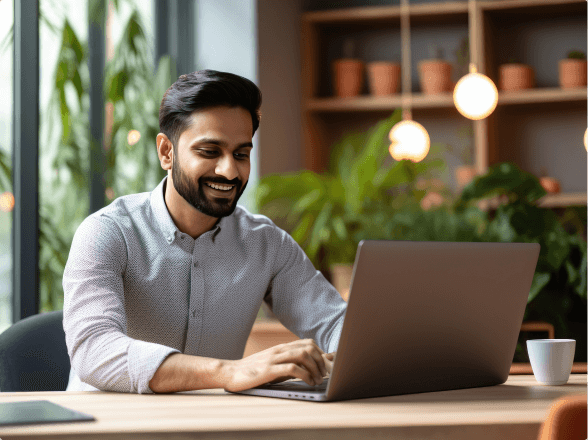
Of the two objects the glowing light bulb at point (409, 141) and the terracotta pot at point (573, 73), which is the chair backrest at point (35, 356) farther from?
the terracotta pot at point (573, 73)

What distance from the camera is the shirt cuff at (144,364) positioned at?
1091mm

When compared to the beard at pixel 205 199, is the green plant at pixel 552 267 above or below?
below

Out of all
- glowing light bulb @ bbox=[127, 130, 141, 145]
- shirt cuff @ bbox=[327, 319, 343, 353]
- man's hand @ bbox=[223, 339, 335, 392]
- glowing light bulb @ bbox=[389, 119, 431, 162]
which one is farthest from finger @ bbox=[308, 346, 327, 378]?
glowing light bulb @ bbox=[389, 119, 431, 162]

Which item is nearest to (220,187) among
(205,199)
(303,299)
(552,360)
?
(205,199)

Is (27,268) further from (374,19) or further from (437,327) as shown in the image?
(374,19)

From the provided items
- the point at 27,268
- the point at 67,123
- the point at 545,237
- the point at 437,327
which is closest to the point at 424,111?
the point at 545,237

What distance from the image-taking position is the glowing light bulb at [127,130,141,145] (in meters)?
2.70

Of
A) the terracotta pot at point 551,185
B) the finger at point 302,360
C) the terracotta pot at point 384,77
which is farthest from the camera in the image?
the terracotta pot at point 384,77

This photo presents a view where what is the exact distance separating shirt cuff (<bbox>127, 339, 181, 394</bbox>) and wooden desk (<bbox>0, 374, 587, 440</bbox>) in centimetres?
3

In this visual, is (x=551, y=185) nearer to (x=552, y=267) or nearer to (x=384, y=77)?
(x=384, y=77)

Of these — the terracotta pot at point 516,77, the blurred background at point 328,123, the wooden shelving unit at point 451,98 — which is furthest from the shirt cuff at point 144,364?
the terracotta pot at point 516,77

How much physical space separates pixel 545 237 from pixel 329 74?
8.18 ft

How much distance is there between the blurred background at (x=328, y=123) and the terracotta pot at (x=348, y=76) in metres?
0.01

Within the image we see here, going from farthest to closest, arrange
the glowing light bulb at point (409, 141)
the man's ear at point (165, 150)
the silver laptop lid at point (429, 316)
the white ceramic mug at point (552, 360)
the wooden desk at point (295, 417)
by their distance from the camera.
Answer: the glowing light bulb at point (409, 141), the man's ear at point (165, 150), the white ceramic mug at point (552, 360), the silver laptop lid at point (429, 316), the wooden desk at point (295, 417)
